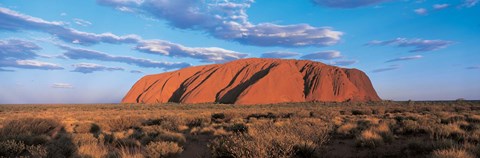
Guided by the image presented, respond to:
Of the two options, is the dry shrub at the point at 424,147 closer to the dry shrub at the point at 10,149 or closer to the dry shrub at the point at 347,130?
the dry shrub at the point at 347,130

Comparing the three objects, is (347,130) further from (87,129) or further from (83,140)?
(87,129)

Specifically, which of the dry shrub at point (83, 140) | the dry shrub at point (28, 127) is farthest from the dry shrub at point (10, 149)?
the dry shrub at point (28, 127)

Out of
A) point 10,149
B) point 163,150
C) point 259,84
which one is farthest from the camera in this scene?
point 259,84

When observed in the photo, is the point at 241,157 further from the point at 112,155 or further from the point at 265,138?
the point at 112,155

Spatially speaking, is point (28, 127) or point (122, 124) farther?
point (122, 124)

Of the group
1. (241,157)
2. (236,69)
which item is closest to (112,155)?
(241,157)

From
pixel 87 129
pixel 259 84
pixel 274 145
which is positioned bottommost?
pixel 87 129

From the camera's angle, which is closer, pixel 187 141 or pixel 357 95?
pixel 187 141

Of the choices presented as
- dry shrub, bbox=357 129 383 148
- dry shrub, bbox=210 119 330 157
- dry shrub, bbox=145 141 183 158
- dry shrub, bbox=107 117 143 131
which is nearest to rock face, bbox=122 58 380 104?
dry shrub, bbox=107 117 143 131

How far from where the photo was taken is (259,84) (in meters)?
66.1

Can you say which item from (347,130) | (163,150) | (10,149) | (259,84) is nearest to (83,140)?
(10,149)

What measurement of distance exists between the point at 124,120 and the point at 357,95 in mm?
59639

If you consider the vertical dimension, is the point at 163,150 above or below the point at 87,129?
above

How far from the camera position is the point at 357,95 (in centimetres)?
6906
